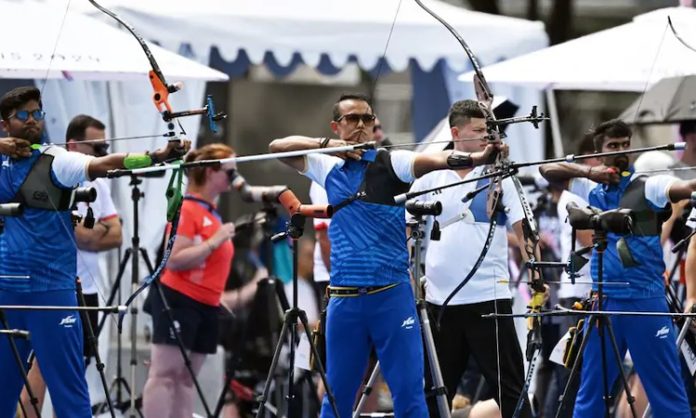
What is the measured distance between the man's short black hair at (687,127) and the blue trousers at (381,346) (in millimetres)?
2253

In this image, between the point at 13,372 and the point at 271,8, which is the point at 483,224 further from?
the point at 271,8

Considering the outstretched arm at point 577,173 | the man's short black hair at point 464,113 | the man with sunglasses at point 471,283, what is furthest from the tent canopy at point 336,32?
the outstretched arm at point 577,173

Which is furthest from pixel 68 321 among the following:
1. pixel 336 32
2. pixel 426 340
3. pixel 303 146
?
pixel 336 32

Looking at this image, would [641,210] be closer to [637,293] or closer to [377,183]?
[637,293]

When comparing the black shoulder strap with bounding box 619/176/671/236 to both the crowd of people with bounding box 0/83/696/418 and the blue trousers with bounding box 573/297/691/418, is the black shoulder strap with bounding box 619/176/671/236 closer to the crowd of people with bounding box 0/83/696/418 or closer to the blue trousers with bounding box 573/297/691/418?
the crowd of people with bounding box 0/83/696/418

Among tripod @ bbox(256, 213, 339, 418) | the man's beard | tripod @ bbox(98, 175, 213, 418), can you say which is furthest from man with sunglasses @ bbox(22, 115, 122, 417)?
tripod @ bbox(256, 213, 339, 418)

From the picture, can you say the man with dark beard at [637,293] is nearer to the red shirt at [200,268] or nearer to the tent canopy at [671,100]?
the tent canopy at [671,100]

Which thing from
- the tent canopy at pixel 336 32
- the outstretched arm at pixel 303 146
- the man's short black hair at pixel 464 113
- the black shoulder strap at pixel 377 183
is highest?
the tent canopy at pixel 336 32

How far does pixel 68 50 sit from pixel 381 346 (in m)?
2.52

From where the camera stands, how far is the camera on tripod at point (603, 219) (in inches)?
259

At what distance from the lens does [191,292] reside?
866 centimetres

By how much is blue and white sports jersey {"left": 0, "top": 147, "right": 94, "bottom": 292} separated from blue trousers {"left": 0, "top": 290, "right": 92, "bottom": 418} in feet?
0.19

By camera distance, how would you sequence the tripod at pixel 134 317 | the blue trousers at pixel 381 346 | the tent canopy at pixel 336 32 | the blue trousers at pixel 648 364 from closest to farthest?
the blue trousers at pixel 381 346 < the blue trousers at pixel 648 364 < the tripod at pixel 134 317 < the tent canopy at pixel 336 32

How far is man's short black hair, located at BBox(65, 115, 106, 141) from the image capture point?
8.38m
